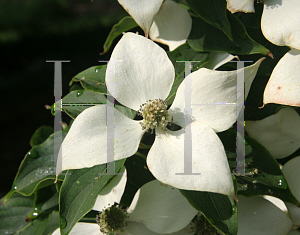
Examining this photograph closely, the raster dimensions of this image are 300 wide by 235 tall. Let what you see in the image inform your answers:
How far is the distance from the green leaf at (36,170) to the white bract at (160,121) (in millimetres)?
169

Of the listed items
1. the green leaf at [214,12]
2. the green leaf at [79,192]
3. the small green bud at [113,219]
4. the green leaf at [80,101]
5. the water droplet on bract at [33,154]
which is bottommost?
the small green bud at [113,219]

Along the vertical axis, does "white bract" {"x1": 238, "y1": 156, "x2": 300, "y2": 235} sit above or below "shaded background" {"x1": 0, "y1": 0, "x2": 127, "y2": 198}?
below

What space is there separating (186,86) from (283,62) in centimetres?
17

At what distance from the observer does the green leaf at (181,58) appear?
1.73ft

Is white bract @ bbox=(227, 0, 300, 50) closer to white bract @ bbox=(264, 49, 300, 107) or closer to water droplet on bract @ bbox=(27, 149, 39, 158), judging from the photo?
white bract @ bbox=(264, 49, 300, 107)

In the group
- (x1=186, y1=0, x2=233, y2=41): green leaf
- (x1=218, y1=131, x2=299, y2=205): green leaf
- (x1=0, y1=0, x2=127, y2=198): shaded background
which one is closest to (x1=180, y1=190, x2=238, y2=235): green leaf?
(x1=218, y1=131, x2=299, y2=205): green leaf

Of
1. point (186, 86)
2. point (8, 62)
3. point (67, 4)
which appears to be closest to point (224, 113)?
point (186, 86)

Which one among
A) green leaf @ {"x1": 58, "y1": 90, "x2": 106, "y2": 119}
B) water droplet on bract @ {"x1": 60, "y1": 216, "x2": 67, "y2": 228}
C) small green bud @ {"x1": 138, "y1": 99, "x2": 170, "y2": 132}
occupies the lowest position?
water droplet on bract @ {"x1": 60, "y1": 216, "x2": 67, "y2": 228}

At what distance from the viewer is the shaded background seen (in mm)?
1320

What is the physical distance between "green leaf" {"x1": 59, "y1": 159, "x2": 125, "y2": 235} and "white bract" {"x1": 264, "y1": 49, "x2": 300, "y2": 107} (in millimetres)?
270

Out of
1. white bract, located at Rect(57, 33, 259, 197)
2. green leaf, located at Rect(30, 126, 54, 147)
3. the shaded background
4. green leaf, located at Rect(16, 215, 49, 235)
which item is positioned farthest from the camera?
the shaded background

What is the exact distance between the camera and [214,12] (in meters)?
0.50

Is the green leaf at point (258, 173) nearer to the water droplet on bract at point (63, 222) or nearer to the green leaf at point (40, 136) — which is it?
the water droplet on bract at point (63, 222)

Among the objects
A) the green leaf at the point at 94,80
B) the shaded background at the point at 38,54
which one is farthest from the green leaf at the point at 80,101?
the shaded background at the point at 38,54
